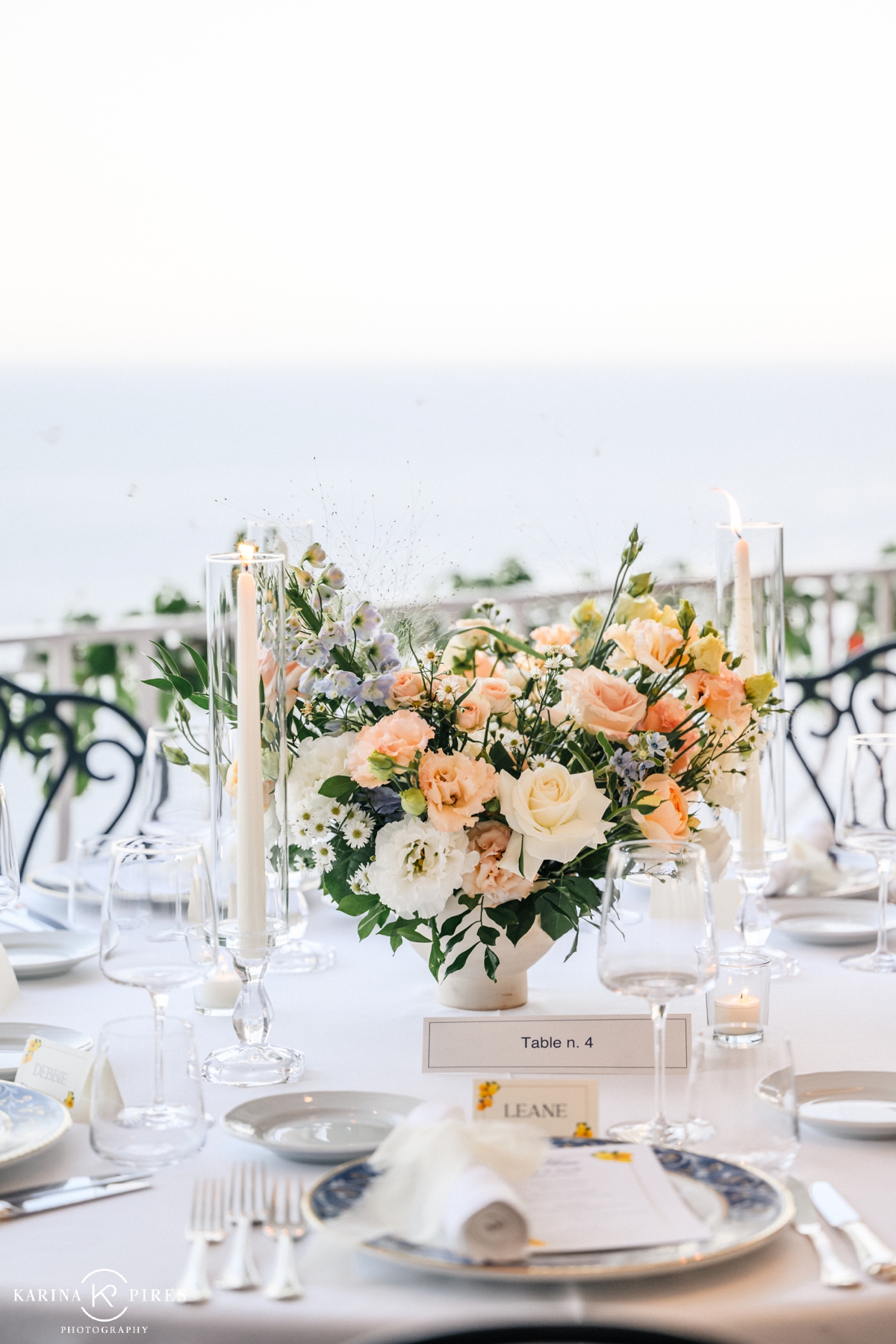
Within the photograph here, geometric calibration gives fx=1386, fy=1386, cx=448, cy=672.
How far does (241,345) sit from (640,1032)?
16.7m

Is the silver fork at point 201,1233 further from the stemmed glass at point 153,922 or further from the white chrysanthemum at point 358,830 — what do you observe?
the white chrysanthemum at point 358,830

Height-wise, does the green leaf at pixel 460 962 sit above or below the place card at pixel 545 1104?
above

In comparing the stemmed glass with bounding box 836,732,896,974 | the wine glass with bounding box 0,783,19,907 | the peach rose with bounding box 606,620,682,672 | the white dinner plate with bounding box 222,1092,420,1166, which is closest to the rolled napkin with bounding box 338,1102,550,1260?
the white dinner plate with bounding box 222,1092,420,1166

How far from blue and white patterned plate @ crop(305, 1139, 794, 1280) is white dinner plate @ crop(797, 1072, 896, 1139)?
159 mm

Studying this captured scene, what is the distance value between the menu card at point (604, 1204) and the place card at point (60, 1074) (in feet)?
1.35

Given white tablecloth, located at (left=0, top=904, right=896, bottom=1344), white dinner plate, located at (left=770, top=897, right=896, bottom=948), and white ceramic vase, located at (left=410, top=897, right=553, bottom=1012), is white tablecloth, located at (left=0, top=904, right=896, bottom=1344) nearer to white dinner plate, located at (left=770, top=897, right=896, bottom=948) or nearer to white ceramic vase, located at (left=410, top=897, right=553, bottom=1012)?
white ceramic vase, located at (left=410, top=897, right=553, bottom=1012)

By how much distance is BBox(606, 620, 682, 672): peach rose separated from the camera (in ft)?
4.40

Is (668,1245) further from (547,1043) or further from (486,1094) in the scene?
(547,1043)

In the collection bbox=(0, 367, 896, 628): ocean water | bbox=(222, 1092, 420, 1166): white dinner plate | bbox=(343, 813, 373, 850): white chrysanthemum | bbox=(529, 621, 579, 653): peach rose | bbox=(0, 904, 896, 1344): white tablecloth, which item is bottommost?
bbox=(0, 904, 896, 1344): white tablecloth

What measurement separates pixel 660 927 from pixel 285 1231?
13.1 inches

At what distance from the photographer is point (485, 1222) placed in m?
0.84

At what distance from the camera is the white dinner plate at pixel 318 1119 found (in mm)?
1053

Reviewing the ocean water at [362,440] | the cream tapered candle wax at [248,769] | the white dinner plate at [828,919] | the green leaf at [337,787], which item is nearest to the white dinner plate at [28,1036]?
the cream tapered candle wax at [248,769]

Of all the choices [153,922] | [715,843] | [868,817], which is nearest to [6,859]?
[153,922]
